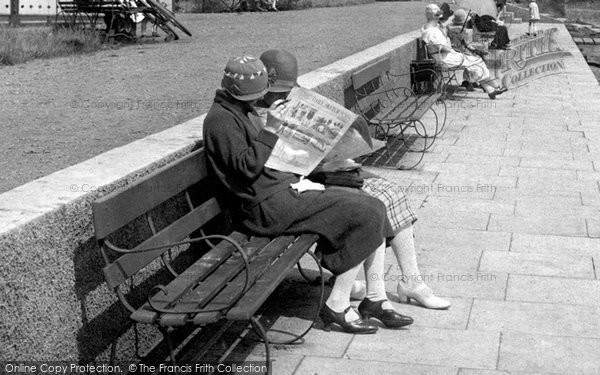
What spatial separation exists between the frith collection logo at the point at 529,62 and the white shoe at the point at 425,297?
1041 cm

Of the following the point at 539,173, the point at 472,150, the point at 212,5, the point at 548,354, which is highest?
A: the point at 548,354

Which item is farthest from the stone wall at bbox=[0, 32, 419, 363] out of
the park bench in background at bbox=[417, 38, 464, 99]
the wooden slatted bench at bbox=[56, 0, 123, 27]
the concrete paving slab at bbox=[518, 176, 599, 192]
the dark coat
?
the wooden slatted bench at bbox=[56, 0, 123, 27]

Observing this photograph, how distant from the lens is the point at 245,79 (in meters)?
4.94

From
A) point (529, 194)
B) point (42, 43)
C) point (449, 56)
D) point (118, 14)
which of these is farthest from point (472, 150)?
point (118, 14)

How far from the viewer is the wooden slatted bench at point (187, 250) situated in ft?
13.2

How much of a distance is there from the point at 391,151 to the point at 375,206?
4966mm

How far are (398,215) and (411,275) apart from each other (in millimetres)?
326

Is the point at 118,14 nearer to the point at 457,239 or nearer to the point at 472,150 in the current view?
the point at 472,150

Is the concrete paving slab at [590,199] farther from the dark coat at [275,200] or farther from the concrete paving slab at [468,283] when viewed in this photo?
the dark coat at [275,200]

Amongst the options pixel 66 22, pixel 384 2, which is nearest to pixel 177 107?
pixel 66 22

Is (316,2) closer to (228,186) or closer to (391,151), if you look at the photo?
(391,151)

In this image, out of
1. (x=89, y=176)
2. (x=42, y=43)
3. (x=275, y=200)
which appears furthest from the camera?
(x=42, y=43)

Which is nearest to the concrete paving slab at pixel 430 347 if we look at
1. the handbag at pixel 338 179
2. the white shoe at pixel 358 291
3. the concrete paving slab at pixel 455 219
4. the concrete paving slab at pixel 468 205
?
the white shoe at pixel 358 291

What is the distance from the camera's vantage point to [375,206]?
496 cm
